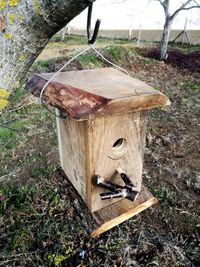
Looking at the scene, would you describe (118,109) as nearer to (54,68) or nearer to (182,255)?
(182,255)

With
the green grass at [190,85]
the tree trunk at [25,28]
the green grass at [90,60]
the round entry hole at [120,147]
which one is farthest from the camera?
Answer: the green grass at [90,60]

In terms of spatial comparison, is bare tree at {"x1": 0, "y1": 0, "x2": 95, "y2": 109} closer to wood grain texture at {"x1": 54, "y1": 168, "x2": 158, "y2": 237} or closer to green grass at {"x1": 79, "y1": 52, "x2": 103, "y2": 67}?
wood grain texture at {"x1": 54, "y1": 168, "x2": 158, "y2": 237}

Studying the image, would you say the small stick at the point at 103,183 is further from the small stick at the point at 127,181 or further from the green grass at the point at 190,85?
the green grass at the point at 190,85

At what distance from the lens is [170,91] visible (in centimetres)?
673

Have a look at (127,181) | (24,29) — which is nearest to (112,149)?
(127,181)

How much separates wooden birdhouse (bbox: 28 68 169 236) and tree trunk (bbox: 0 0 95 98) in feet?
0.52

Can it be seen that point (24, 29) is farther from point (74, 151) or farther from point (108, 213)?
point (108, 213)

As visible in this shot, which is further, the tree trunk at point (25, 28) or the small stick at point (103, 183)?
the small stick at point (103, 183)

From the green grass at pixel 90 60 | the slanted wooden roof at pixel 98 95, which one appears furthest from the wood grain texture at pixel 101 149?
the green grass at pixel 90 60

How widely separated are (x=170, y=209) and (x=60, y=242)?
1.22m

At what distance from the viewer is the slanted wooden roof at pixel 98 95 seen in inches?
38.8

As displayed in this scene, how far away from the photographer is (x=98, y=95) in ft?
3.30

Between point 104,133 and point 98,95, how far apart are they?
28 cm

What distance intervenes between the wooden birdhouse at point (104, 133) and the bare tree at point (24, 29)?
16 cm
